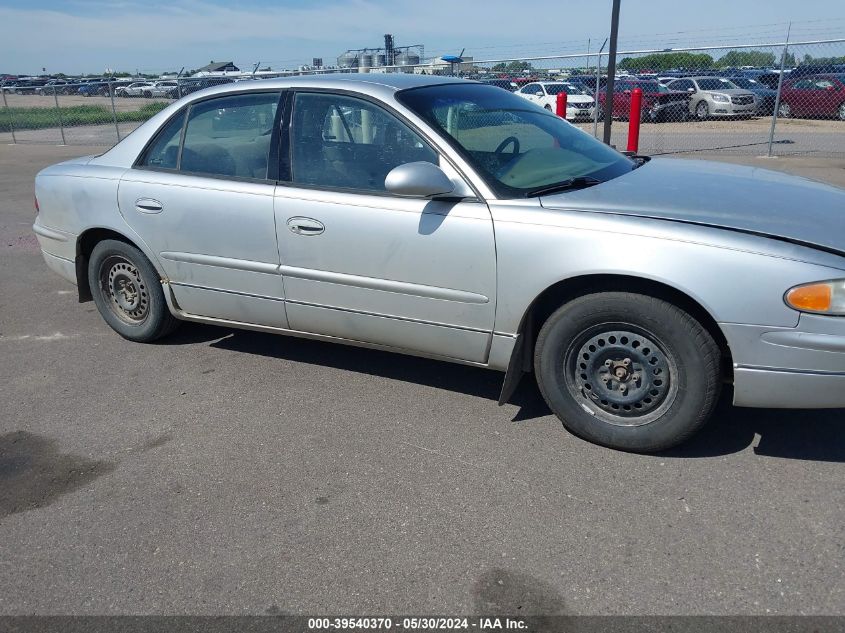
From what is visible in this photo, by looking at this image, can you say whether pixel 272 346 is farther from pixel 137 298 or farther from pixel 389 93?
pixel 389 93

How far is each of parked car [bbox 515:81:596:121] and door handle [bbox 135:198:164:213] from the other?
17.0 meters

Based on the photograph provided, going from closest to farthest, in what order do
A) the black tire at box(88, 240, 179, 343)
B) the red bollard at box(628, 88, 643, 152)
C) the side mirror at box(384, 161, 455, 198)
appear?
the side mirror at box(384, 161, 455, 198)
the black tire at box(88, 240, 179, 343)
the red bollard at box(628, 88, 643, 152)

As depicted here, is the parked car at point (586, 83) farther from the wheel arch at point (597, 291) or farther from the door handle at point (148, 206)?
the wheel arch at point (597, 291)

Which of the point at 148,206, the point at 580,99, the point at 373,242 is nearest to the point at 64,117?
the point at 580,99

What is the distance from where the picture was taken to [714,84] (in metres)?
22.6

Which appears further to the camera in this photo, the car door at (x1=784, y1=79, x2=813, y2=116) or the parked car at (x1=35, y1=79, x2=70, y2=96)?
the parked car at (x1=35, y1=79, x2=70, y2=96)

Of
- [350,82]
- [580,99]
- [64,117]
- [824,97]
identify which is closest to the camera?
[350,82]

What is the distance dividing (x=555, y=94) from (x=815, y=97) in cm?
698

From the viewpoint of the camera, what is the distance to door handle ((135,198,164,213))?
443 centimetres

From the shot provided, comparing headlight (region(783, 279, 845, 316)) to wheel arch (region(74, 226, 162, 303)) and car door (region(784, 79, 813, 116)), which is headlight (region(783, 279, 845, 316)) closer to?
→ wheel arch (region(74, 226, 162, 303))

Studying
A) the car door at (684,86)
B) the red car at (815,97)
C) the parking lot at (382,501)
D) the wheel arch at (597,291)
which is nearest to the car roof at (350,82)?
the wheel arch at (597,291)

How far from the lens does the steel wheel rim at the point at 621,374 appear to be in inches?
130

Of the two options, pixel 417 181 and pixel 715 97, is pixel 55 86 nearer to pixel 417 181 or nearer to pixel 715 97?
pixel 715 97

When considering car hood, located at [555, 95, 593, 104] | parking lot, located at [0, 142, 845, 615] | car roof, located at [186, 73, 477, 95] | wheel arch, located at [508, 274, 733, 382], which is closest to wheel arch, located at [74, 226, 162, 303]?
parking lot, located at [0, 142, 845, 615]
